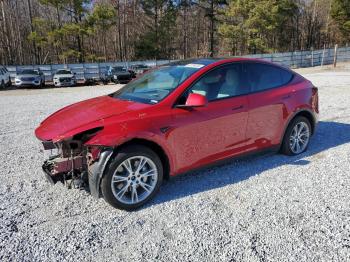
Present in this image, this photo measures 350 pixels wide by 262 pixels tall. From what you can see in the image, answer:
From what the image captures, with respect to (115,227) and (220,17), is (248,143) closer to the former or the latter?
(115,227)

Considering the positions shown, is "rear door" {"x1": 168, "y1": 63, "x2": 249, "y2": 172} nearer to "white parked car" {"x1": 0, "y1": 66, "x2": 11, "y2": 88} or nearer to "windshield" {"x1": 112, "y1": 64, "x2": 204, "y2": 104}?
"windshield" {"x1": 112, "y1": 64, "x2": 204, "y2": 104}

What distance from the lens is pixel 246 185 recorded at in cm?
409

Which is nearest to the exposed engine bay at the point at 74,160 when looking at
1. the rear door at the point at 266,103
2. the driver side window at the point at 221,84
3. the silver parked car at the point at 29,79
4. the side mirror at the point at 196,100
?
the side mirror at the point at 196,100

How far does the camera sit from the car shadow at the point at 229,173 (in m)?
3.97

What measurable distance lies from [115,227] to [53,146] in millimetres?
1121

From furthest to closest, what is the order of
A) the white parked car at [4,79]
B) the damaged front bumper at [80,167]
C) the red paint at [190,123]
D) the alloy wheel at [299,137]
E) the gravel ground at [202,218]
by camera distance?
the white parked car at [4,79]
the alloy wheel at [299,137]
the red paint at [190,123]
the damaged front bumper at [80,167]
the gravel ground at [202,218]

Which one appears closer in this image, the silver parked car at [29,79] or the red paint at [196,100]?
the red paint at [196,100]

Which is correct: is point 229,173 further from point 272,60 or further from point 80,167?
point 272,60

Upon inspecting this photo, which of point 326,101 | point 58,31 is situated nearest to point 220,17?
point 58,31

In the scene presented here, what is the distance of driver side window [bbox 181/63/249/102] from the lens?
3.96m

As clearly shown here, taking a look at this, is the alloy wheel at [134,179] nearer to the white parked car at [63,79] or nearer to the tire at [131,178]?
the tire at [131,178]

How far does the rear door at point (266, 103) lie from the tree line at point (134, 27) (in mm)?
29434

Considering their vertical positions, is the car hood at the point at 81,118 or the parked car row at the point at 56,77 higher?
the car hood at the point at 81,118

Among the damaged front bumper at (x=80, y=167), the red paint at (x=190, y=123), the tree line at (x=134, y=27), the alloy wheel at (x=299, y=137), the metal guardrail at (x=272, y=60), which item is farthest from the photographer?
the tree line at (x=134, y=27)
